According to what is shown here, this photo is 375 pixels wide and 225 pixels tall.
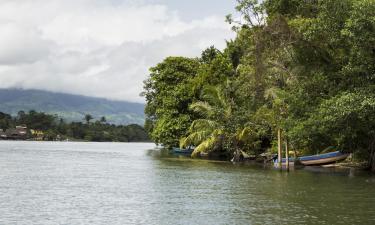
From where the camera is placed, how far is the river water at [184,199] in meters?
19.7

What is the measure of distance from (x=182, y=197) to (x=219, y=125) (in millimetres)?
30112

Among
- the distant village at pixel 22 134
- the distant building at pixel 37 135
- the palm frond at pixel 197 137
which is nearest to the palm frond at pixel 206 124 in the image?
the palm frond at pixel 197 137

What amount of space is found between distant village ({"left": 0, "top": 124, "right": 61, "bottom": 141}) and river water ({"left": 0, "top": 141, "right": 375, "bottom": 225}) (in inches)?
6259

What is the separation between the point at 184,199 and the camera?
81.5 ft

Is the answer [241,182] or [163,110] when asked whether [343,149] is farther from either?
[163,110]

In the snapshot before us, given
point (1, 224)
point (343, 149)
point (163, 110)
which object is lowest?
point (1, 224)

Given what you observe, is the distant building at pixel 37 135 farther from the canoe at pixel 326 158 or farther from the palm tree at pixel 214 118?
the canoe at pixel 326 158

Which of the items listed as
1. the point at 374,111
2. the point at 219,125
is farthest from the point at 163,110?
the point at 374,111

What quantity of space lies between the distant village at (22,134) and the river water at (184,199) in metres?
159

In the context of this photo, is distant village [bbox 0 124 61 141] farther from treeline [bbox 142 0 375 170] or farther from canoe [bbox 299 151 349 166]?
canoe [bbox 299 151 349 166]

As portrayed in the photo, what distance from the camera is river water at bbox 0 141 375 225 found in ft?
64.5

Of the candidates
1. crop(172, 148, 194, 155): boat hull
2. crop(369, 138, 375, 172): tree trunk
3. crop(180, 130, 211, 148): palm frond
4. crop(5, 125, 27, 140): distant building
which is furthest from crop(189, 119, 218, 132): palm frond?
crop(5, 125, 27, 140): distant building

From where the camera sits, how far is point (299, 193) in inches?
1073

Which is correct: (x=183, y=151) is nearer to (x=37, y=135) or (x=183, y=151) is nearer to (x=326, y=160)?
(x=326, y=160)
